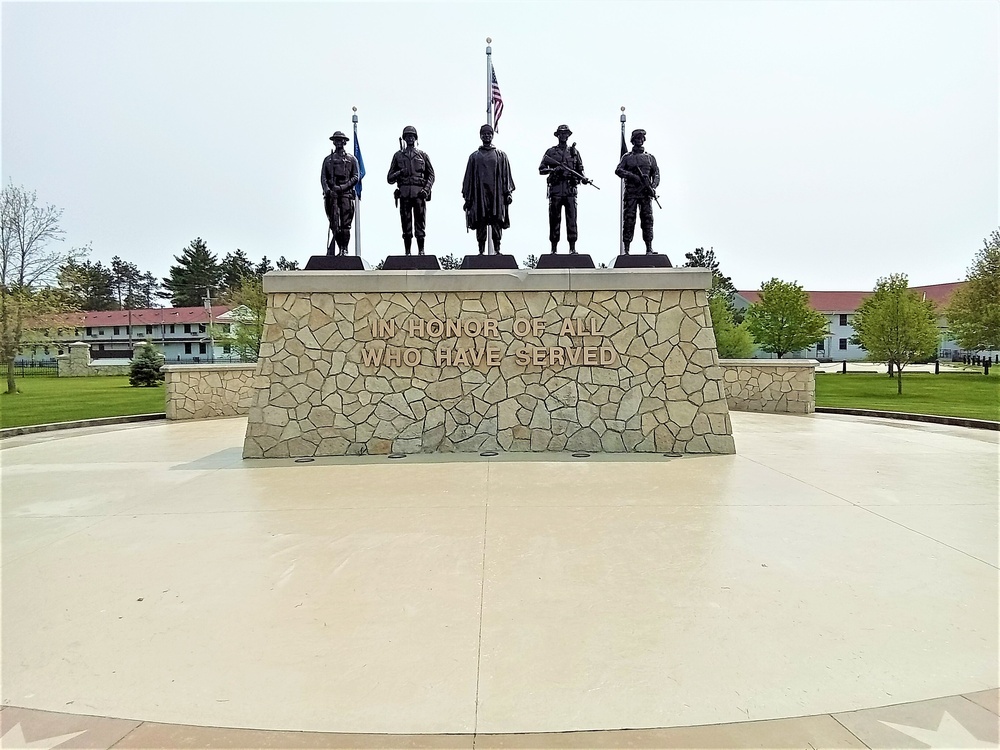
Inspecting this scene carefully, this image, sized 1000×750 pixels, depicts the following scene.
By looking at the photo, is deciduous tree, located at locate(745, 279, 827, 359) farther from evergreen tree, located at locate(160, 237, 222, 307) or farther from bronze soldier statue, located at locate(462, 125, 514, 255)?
evergreen tree, located at locate(160, 237, 222, 307)

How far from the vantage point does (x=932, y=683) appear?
252cm

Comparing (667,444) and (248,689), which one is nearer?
(248,689)

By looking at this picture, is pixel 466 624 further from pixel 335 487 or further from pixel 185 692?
pixel 335 487

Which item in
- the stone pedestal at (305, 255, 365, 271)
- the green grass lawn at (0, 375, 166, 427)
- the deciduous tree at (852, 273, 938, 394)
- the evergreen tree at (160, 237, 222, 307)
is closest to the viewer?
the stone pedestal at (305, 255, 365, 271)

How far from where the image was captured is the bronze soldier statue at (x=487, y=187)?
870 cm

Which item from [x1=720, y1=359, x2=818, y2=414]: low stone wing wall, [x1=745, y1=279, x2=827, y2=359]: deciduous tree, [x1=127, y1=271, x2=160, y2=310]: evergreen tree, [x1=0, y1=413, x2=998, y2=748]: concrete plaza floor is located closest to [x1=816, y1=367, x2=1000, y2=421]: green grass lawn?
[x1=720, y1=359, x2=818, y2=414]: low stone wing wall

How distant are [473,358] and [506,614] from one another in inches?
219

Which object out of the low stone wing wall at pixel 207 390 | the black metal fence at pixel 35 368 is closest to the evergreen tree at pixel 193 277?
the black metal fence at pixel 35 368

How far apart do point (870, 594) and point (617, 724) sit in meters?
2.11

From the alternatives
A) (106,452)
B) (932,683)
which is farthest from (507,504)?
(106,452)

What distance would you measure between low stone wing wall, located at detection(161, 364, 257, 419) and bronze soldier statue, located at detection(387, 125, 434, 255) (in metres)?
8.06

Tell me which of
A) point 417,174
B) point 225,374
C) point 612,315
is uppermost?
point 417,174

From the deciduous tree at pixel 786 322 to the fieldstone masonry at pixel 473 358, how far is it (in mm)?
26117

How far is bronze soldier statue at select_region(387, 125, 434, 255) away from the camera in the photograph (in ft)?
28.8
